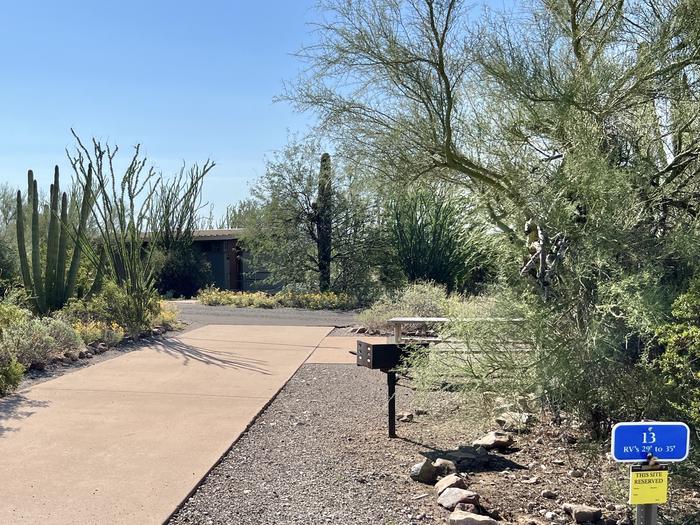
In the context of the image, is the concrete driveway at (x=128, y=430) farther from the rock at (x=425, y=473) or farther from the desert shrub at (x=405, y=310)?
the desert shrub at (x=405, y=310)

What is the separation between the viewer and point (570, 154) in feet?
16.0

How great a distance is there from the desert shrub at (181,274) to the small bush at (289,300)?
5907mm

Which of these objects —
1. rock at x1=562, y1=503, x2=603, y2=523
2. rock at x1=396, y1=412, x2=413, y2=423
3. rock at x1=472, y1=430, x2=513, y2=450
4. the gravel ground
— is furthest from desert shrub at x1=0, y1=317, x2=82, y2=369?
rock at x1=562, y1=503, x2=603, y2=523

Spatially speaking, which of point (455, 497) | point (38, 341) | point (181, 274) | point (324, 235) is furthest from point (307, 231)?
point (455, 497)

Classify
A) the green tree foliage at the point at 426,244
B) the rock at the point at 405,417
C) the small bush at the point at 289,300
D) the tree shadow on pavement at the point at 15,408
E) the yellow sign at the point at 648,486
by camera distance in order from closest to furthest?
the yellow sign at the point at 648,486 < the tree shadow on pavement at the point at 15,408 < the rock at the point at 405,417 < the green tree foliage at the point at 426,244 < the small bush at the point at 289,300

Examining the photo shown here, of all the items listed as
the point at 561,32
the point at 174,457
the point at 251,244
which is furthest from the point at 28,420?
the point at 251,244

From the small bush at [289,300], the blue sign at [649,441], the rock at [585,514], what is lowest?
the rock at [585,514]

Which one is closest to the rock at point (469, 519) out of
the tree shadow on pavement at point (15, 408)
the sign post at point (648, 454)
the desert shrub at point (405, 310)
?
the sign post at point (648, 454)

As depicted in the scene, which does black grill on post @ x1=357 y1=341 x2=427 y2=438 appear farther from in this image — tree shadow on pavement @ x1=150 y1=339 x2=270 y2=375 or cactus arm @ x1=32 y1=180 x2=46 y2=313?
cactus arm @ x1=32 y1=180 x2=46 y2=313

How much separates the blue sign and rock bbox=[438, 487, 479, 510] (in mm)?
1562

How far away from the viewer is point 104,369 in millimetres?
9297

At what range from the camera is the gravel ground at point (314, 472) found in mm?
4289

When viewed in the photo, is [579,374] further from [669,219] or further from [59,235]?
[59,235]

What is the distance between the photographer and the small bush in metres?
19.5
